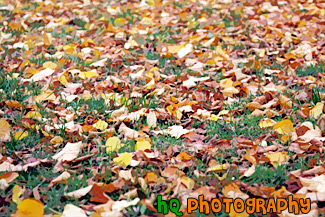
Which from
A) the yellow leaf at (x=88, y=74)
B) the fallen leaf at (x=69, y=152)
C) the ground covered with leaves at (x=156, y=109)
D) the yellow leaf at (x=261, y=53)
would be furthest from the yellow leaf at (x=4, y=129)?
the yellow leaf at (x=261, y=53)

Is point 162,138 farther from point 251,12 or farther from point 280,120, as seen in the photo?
point 251,12

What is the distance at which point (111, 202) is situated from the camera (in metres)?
1.82

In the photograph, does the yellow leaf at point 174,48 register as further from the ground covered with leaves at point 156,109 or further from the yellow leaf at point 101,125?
the yellow leaf at point 101,125

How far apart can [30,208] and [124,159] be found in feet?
1.77

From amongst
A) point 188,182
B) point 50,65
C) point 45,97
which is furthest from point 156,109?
point 50,65

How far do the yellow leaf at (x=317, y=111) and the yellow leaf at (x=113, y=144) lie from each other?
1.17 m

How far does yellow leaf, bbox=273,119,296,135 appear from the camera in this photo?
7.84 ft

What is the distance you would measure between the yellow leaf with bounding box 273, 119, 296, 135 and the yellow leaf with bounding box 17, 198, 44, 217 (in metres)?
1.37

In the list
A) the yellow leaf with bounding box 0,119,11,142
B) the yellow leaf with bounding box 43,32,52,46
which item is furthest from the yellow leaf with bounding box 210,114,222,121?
the yellow leaf with bounding box 43,32,52,46

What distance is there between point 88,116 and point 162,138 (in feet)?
1.66

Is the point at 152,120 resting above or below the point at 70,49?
below

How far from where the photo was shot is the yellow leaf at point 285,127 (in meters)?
2.39

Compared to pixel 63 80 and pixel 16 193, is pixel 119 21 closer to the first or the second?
pixel 63 80

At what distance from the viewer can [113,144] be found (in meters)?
2.30
